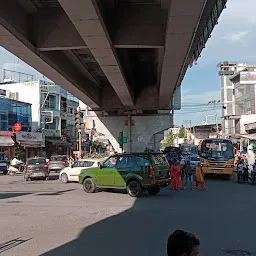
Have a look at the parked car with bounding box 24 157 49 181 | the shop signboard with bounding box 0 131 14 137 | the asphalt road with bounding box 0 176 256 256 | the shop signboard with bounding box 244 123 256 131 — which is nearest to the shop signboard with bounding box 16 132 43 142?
the shop signboard with bounding box 0 131 14 137

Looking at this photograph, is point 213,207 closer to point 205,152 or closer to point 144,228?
point 144,228

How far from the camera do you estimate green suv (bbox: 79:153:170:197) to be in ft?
56.4

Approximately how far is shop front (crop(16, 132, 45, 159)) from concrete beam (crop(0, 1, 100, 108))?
2651 centimetres

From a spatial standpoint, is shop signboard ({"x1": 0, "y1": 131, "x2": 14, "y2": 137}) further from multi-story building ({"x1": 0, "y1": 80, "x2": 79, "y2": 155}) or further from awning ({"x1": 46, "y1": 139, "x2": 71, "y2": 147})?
awning ({"x1": 46, "y1": 139, "x2": 71, "y2": 147})

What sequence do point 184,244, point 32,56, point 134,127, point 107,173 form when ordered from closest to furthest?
point 184,244
point 32,56
point 107,173
point 134,127

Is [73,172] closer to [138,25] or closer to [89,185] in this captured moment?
[89,185]

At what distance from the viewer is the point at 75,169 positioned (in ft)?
85.1

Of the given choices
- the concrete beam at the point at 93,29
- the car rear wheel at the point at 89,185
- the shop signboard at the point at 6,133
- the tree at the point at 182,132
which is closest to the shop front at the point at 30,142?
the shop signboard at the point at 6,133

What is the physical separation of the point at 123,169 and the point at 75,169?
8.67 metres

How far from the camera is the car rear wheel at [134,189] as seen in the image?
680 inches

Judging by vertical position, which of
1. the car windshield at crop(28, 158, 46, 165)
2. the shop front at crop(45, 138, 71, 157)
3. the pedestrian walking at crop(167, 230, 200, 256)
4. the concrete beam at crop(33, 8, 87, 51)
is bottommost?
the car windshield at crop(28, 158, 46, 165)

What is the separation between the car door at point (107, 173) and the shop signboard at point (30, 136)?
103ft

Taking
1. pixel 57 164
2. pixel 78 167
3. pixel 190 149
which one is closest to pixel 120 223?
pixel 78 167

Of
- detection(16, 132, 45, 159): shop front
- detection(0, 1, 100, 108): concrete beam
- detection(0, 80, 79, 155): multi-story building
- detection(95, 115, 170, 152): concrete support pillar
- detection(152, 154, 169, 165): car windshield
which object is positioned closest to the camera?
detection(0, 1, 100, 108): concrete beam
